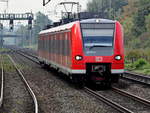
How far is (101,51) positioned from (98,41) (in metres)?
0.45

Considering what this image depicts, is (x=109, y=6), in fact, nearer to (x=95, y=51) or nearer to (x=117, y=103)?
(x=95, y=51)

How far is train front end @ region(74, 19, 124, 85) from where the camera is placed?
53.3 ft

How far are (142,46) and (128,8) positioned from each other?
84.4ft

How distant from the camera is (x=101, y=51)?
1631cm

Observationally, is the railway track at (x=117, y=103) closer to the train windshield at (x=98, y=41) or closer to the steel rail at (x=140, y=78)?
the train windshield at (x=98, y=41)

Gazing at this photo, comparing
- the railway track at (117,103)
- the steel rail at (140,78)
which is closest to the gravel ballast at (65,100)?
the railway track at (117,103)

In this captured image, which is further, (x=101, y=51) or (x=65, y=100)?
(x=101, y=51)

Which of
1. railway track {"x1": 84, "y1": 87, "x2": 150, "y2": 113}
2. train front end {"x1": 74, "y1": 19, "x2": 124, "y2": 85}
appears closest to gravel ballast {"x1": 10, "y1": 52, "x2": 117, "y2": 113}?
railway track {"x1": 84, "y1": 87, "x2": 150, "y2": 113}

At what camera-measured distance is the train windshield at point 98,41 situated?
1631 cm

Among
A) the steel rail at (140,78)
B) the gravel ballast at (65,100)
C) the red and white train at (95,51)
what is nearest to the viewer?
the gravel ballast at (65,100)

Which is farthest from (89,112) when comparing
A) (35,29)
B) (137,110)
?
(35,29)

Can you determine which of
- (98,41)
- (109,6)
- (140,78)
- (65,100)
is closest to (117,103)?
(65,100)

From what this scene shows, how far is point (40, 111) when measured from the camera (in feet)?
37.7

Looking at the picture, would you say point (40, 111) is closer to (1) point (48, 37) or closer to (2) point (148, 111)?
(2) point (148, 111)
